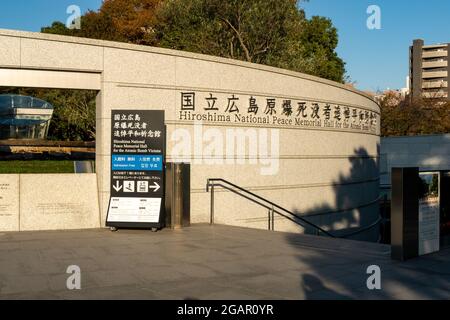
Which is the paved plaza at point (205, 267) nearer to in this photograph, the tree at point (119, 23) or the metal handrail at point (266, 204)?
the metal handrail at point (266, 204)

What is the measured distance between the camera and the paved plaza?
748cm

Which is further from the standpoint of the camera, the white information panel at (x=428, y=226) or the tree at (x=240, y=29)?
the tree at (x=240, y=29)

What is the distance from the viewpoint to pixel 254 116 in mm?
15992

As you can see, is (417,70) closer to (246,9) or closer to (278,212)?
(246,9)

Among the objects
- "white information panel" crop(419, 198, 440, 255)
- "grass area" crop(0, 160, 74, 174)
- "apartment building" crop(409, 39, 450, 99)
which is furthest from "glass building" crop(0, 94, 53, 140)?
"apartment building" crop(409, 39, 450, 99)

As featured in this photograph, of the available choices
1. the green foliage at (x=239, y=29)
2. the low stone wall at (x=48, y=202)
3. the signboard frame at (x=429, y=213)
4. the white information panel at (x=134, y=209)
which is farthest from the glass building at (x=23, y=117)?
the signboard frame at (x=429, y=213)

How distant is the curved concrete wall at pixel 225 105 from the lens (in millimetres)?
13109

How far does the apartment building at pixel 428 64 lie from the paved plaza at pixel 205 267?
123 meters

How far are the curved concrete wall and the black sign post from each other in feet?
1.81

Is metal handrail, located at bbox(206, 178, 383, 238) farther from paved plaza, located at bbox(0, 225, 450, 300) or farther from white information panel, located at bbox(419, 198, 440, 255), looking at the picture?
white information panel, located at bbox(419, 198, 440, 255)

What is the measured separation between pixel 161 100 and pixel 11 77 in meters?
3.54

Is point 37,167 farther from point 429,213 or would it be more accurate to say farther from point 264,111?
point 429,213

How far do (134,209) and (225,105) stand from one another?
405 centimetres
